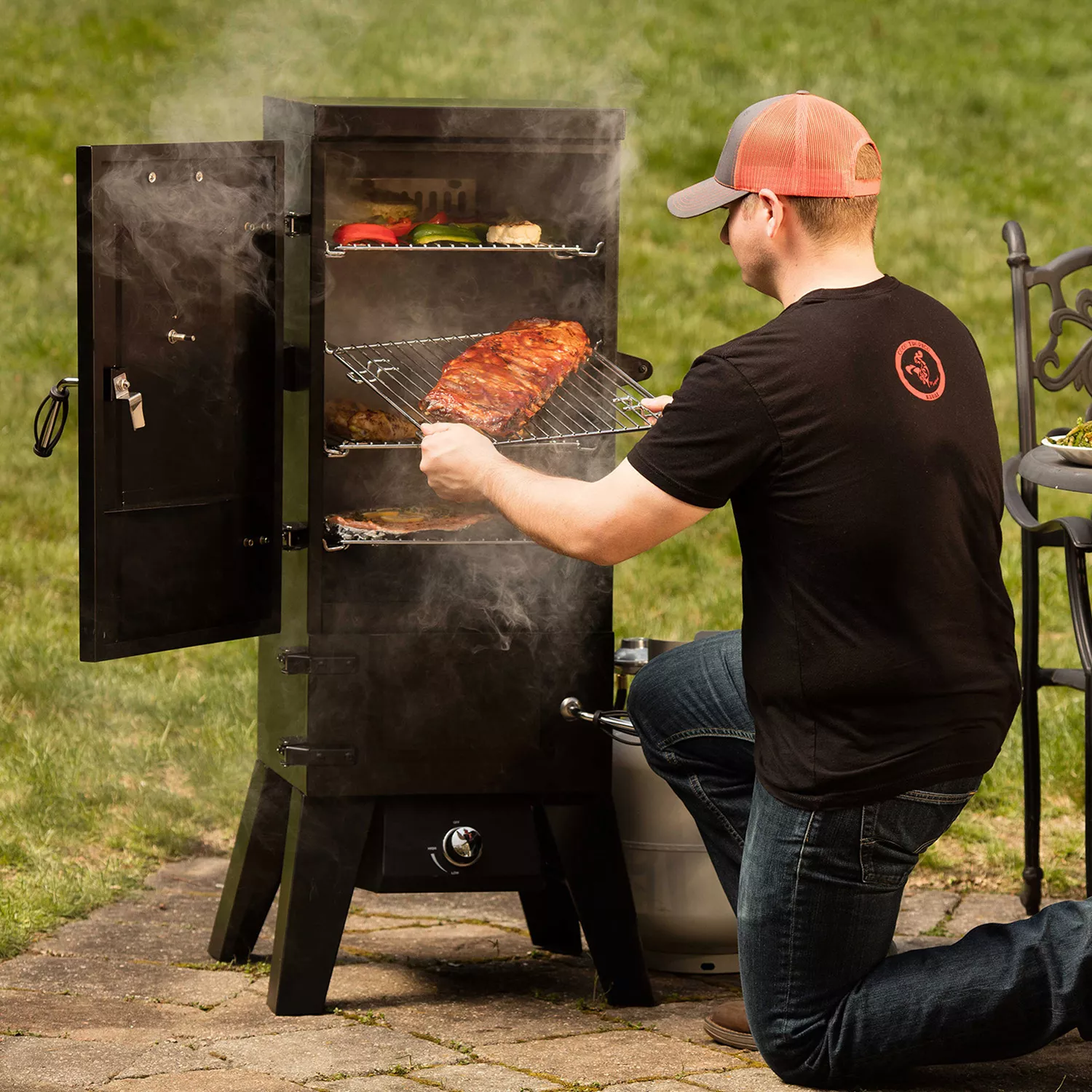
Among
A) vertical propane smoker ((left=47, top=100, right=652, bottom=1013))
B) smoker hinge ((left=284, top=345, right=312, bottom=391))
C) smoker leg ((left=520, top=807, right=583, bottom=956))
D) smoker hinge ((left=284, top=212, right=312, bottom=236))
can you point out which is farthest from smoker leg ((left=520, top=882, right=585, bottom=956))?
smoker hinge ((left=284, top=212, right=312, bottom=236))

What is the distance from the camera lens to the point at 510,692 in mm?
3840

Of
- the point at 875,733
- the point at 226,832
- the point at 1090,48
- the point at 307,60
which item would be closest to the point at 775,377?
the point at 875,733

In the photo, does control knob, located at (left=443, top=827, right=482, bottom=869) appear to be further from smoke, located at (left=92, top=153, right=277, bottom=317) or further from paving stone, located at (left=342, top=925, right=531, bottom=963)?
smoke, located at (left=92, top=153, right=277, bottom=317)

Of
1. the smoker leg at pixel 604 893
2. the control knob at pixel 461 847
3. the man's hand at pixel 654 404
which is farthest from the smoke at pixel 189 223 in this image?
the smoker leg at pixel 604 893

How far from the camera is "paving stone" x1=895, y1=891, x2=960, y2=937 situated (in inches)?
172

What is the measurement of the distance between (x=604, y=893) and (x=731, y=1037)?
50 cm

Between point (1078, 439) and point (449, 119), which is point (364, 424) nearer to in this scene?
point (449, 119)

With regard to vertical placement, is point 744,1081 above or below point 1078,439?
below

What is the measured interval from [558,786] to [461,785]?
0.23m

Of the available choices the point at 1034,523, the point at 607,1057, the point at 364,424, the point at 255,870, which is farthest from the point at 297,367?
the point at 1034,523

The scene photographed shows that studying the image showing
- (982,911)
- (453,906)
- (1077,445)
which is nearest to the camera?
(1077,445)

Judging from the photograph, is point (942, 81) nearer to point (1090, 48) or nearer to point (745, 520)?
point (1090, 48)

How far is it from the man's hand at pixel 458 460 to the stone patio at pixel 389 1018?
1178mm

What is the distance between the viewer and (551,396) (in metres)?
3.90
